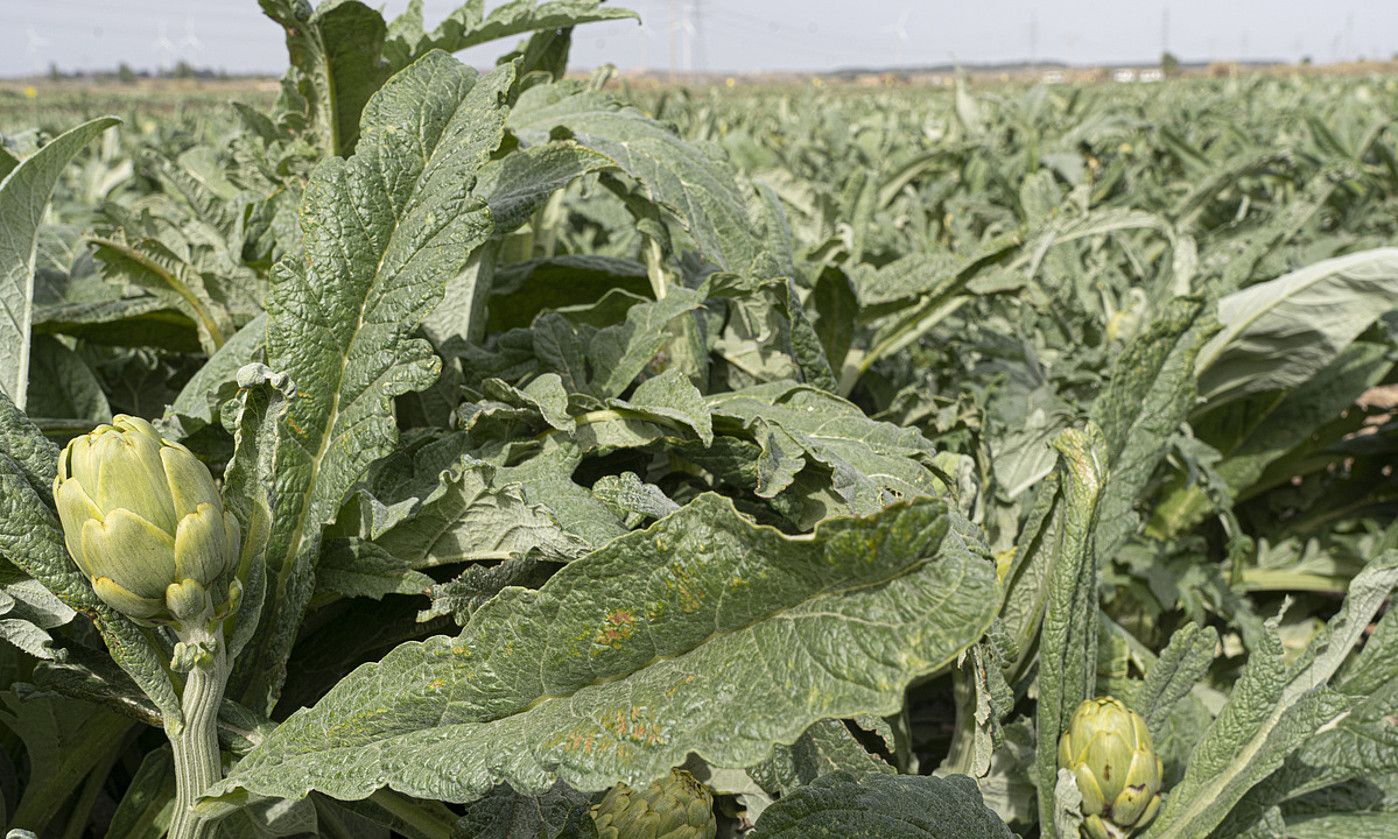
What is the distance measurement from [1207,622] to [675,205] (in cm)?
204

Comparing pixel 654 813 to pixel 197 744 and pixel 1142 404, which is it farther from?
pixel 1142 404

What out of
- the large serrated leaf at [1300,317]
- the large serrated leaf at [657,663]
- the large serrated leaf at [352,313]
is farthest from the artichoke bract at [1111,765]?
the large serrated leaf at [1300,317]

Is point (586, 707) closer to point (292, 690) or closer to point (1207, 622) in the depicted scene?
point (292, 690)

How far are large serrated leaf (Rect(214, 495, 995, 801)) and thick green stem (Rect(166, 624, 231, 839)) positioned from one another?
0.04m

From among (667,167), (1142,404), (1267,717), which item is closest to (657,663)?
(667,167)

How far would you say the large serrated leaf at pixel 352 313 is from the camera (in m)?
0.94

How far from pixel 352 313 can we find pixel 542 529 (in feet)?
0.83

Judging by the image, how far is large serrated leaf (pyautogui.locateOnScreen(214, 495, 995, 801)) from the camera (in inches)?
26.5

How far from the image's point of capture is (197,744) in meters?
0.85

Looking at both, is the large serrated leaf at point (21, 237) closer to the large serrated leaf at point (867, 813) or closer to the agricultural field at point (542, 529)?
the agricultural field at point (542, 529)

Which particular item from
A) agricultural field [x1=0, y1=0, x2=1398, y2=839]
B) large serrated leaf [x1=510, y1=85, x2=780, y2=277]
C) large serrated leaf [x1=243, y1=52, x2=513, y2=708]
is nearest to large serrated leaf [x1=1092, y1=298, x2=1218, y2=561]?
agricultural field [x1=0, y1=0, x2=1398, y2=839]

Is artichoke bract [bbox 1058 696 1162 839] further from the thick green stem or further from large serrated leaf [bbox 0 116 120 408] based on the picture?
large serrated leaf [bbox 0 116 120 408]

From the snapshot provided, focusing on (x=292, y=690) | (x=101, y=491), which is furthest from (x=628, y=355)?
(x=101, y=491)

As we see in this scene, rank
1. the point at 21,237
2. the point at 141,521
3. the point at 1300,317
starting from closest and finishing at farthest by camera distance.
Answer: the point at 141,521 → the point at 21,237 → the point at 1300,317
